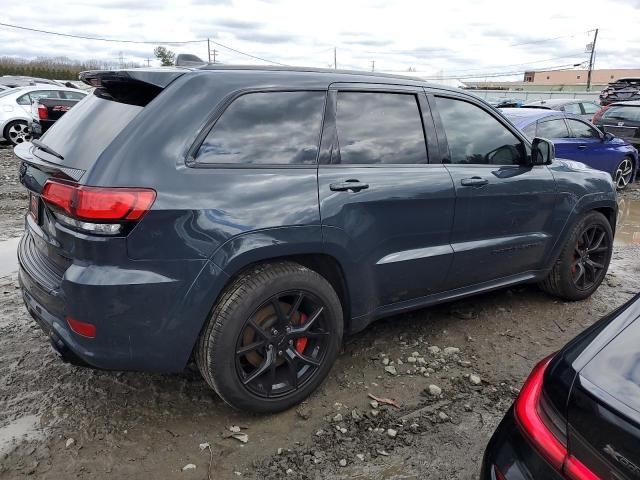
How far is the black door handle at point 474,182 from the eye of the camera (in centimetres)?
346

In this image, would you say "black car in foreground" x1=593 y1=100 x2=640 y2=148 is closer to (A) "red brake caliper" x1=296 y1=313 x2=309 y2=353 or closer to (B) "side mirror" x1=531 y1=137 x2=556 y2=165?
(B) "side mirror" x1=531 y1=137 x2=556 y2=165

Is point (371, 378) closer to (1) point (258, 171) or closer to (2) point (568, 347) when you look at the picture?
(1) point (258, 171)

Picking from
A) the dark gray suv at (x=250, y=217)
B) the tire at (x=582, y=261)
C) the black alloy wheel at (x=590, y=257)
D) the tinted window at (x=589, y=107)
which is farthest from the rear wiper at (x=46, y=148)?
the tinted window at (x=589, y=107)

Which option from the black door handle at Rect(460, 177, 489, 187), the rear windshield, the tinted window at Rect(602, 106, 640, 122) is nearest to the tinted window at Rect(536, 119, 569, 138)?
the tinted window at Rect(602, 106, 640, 122)

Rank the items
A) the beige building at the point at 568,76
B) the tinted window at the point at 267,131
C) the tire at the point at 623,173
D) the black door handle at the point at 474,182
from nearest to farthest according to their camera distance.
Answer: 1. the tinted window at the point at 267,131
2. the black door handle at the point at 474,182
3. the tire at the point at 623,173
4. the beige building at the point at 568,76

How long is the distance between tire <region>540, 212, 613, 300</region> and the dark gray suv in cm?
101

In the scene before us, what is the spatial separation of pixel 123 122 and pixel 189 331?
1064 millimetres

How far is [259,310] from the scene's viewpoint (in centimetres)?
272

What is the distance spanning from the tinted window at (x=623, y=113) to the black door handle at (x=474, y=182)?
923 cm

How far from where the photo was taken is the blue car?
26.0 feet

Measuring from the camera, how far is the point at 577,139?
8539 millimetres

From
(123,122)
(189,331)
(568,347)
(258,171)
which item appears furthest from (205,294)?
(568,347)

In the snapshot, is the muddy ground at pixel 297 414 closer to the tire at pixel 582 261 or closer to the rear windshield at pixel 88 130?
the tire at pixel 582 261

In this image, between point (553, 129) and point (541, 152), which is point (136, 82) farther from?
point (553, 129)
